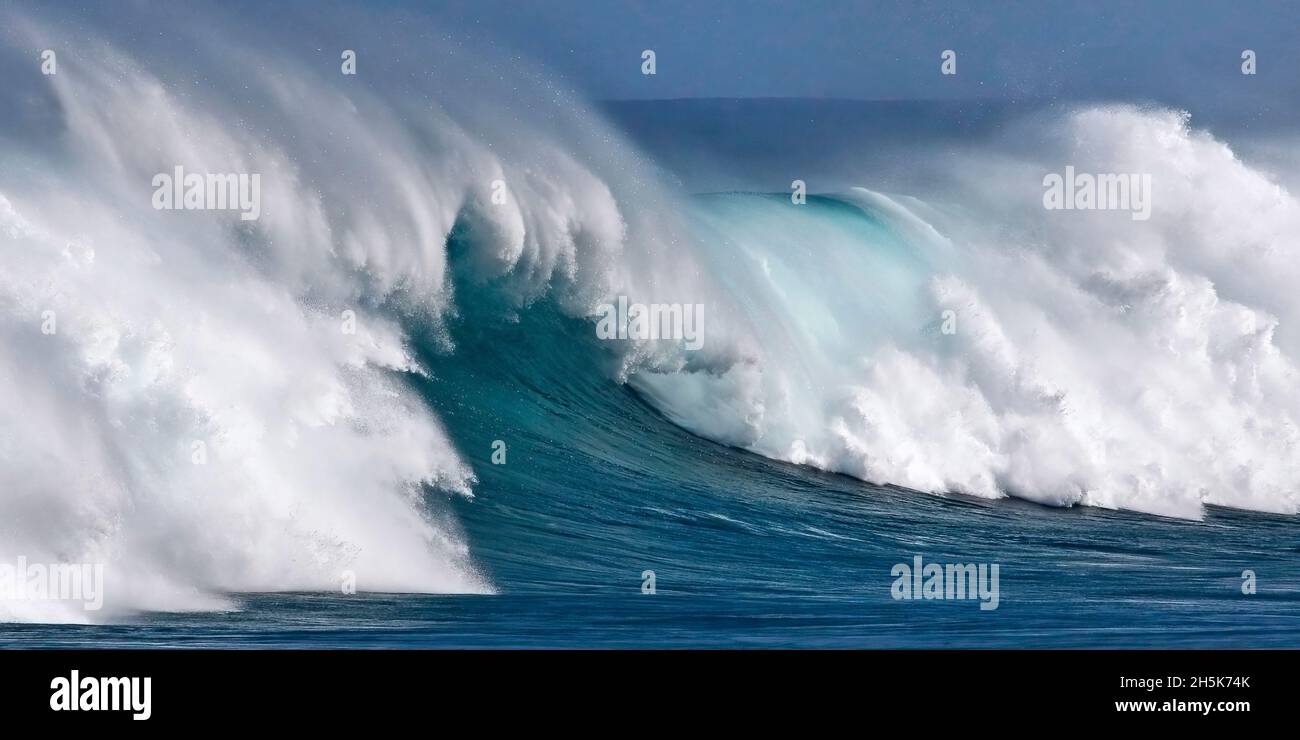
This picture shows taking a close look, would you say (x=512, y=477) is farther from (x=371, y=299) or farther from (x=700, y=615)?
(x=700, y=615)

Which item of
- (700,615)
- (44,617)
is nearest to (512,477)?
(700,615)

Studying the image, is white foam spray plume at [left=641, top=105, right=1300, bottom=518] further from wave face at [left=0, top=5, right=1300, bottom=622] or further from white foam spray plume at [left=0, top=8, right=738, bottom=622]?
white foam spray plume at [left=0, top=8, right=738, bottom=622]
